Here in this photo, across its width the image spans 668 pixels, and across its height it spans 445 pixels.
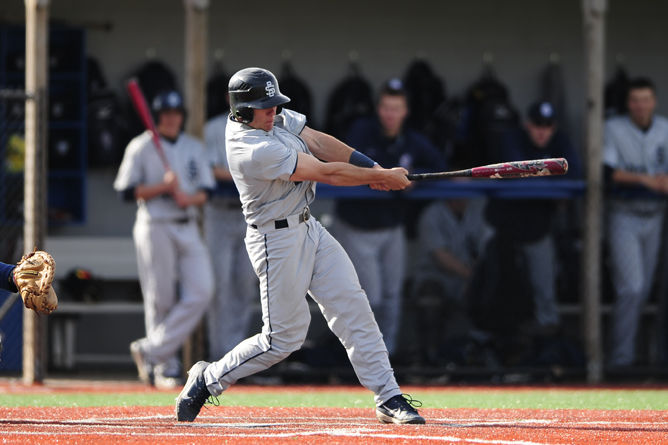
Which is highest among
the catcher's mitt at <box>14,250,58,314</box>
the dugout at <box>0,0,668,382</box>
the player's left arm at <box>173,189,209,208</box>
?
the dugout at <box>0,0,668,382</box>

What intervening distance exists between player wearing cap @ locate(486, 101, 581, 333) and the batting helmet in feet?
12.9

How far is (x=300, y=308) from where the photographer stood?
541 centimetres

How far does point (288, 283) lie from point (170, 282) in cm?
339

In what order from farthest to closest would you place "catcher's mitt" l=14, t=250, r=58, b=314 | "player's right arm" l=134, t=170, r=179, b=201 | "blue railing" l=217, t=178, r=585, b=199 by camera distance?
"blue railing" l=217, t=178, r=585, b=199, "player's right arm" l=134, t=170, r=179, b=201, "catcher's mitt" l=14, t=250, r=58, b=314

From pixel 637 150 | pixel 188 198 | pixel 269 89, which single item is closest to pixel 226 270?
pixel 188 198

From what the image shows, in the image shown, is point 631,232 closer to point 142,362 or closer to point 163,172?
point 163,172

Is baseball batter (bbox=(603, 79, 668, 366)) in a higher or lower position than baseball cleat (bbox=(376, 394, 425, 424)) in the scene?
higher

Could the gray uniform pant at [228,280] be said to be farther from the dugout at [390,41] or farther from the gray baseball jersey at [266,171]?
the gray baseball jersey at [266,171]

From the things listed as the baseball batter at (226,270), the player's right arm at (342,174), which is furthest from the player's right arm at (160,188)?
the player's right arm at (342,174)

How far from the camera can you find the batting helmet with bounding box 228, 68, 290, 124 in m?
5.32

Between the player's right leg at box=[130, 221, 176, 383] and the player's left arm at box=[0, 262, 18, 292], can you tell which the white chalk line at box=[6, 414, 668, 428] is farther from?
the player's right leg at box=[130, 221, 176, 383]

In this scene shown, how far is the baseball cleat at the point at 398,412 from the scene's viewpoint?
17.3 feet

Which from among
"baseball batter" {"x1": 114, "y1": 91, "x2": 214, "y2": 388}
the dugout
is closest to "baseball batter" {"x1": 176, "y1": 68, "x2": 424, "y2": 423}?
"baseball batter" {"x1": 114, "y1": 91, "x2": 214, "y2": 388}

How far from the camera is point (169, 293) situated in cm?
862
